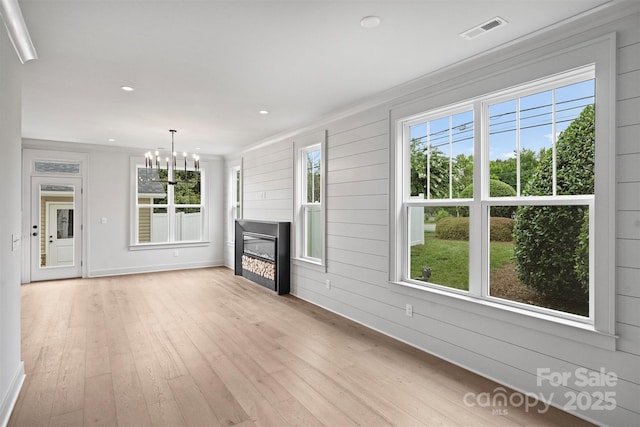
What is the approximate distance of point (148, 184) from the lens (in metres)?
7.60

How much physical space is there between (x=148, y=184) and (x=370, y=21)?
6.60m

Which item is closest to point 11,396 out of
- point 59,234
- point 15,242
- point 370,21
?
point 15,242

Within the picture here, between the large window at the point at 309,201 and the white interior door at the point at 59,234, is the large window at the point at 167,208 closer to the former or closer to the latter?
the white interior door at the point at 59,234

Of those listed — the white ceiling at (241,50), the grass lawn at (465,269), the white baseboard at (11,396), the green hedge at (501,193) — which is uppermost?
the white ceiling at (241,50)

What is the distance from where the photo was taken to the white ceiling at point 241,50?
2254 millimetres

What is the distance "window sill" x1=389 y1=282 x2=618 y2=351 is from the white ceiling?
2023 mm

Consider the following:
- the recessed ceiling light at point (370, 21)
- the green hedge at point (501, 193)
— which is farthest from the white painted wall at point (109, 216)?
the green hedge at point (501, 193)

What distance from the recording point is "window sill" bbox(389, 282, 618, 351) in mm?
2275

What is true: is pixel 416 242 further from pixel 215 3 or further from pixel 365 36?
pixel 215 3

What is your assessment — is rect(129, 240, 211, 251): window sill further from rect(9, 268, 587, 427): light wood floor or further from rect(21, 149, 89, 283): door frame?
rect(9, 268, 587, 427): light wood floor

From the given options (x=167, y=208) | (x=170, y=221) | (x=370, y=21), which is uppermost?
(x=370, y=21)

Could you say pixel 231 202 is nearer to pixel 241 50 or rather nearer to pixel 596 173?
pixel 241 50

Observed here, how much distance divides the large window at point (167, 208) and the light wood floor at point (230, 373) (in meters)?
2.81

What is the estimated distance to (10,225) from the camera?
8.30ft
